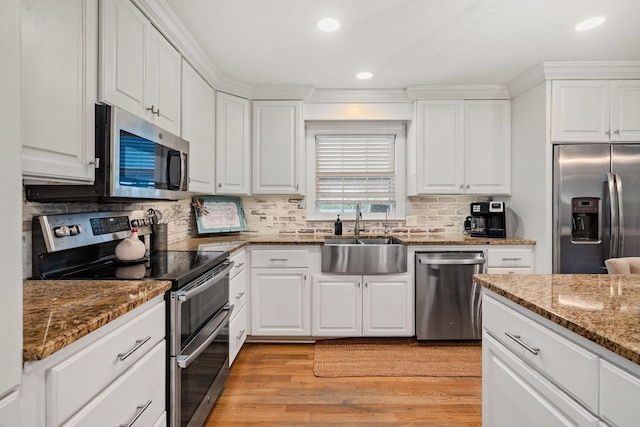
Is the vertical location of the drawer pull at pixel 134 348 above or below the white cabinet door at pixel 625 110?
below

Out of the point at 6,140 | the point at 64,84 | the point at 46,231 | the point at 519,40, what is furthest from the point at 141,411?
the point at 519,40

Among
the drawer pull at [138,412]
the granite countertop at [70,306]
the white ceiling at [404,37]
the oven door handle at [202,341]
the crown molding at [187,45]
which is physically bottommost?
the drawer pull at [138,412]

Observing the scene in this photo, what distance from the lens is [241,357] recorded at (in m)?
2.67

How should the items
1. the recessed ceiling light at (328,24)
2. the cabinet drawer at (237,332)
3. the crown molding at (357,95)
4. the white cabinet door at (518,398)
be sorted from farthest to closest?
the crown molding at (357,95) < the cabinet drawer at (237,332) < the recessed ceiling light at (328,24) < the white cabinet door at (518,398)

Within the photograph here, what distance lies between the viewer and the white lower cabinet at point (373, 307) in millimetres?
2881

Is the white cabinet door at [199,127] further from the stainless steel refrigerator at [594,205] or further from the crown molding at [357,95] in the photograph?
the stainless steel refrigerator at [594,205]

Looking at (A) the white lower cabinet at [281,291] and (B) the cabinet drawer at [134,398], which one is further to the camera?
(A) the white lower cabinet at [281,291]

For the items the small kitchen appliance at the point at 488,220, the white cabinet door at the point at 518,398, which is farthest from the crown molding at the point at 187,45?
the small kitchen appliance at the point at 488,220

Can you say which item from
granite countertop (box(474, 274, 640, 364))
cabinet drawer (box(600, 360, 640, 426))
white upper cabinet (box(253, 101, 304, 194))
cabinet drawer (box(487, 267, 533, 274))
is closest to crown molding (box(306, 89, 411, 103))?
white upper cabinet (box(253, 101, 304, 194))

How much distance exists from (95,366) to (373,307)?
2.26 meters

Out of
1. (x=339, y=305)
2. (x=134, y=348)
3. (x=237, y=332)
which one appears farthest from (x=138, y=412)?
(x=339, y=305)

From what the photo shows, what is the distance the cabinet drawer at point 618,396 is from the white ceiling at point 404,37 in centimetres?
194

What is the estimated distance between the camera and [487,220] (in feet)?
10.7

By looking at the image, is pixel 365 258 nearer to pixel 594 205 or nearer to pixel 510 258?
pixel 510 258
